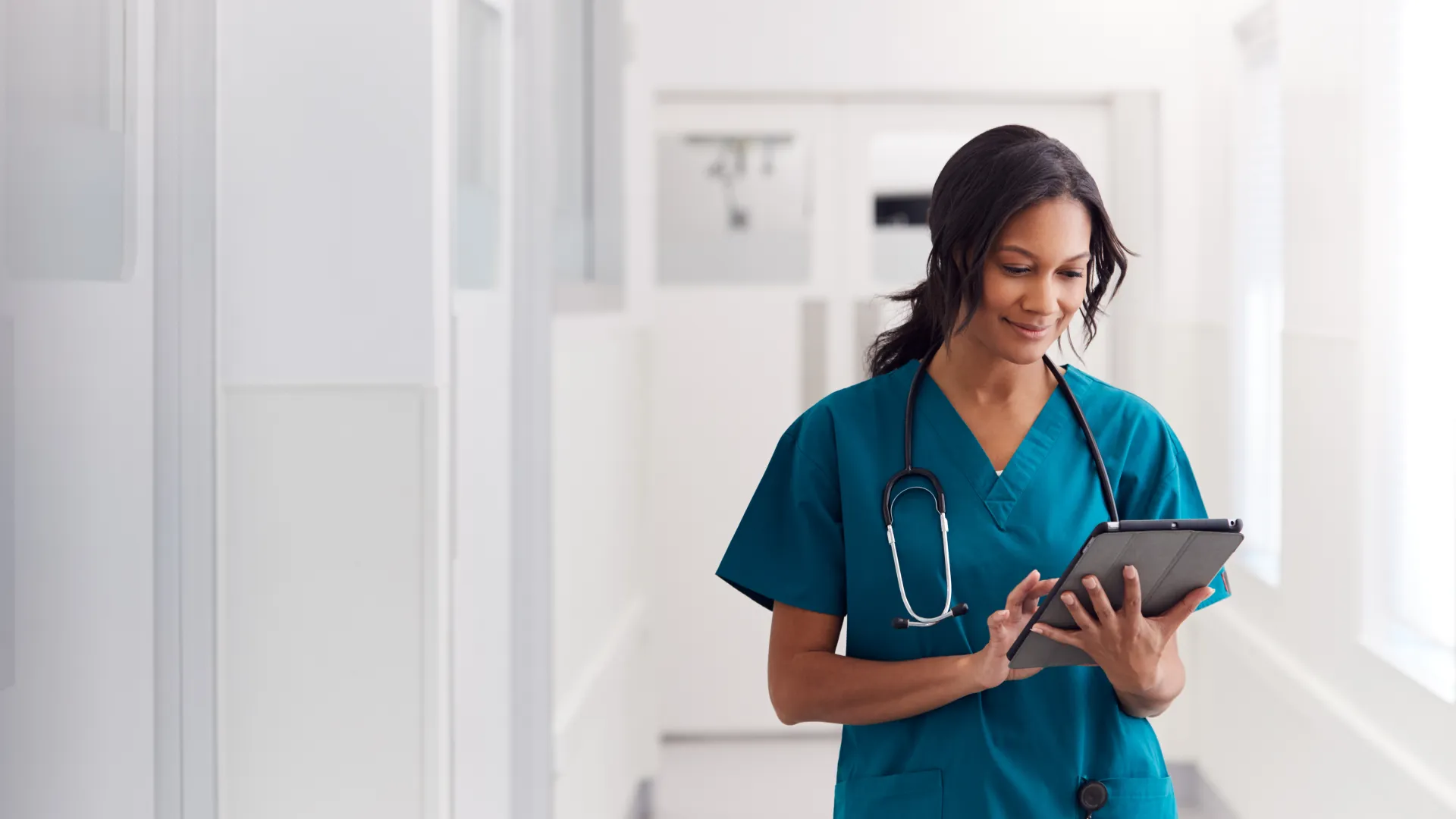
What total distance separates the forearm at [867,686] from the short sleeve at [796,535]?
6 centimetres

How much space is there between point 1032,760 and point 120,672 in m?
0.87

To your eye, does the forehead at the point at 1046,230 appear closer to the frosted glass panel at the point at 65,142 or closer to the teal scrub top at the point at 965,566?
the teal scrub top at the point at 965,566

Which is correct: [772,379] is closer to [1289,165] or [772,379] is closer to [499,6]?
[1289,165]

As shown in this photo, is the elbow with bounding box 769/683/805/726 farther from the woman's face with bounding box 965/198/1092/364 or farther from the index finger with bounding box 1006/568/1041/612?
the woman's face with bounding box 965/198/1092/364

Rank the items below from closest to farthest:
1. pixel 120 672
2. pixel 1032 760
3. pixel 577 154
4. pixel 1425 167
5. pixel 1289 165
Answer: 1. pixel 1032 760
2. pixel 120 672
3. pixel 1425 167
4. pixel 1289 165
5. pixel 577 154

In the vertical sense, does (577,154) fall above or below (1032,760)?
above

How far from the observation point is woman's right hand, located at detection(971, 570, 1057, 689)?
0.94 m

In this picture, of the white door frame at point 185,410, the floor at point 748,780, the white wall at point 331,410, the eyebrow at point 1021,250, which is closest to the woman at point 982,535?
the eyebrow at point 1021,250

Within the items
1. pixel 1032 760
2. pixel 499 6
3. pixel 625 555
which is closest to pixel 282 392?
pixel 499 6

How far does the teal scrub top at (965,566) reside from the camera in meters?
1.04

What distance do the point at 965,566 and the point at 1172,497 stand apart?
199 millimetres

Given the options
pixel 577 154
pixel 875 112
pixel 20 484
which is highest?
pixel 875 112

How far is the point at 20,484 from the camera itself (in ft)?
3.47

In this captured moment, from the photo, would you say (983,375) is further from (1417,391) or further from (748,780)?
(748,780)
